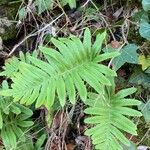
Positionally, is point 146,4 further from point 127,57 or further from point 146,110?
point 146,110

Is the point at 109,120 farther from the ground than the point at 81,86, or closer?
closer

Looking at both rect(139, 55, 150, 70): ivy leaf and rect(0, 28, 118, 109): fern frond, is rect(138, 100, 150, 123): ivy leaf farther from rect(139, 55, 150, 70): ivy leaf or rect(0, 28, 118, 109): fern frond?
rect(0, 28, 118, 109): fern frond

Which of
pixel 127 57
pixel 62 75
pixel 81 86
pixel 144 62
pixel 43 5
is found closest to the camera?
pixel 81 86

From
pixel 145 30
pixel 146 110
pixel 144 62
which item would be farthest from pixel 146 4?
pixel 146 110

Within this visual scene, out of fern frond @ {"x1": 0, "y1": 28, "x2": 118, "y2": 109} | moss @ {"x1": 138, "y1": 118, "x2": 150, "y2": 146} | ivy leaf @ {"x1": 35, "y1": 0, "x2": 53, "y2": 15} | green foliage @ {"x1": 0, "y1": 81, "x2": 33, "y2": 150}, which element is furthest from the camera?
ivy leaf @ {"x1": 35, "y1": 0, "x2": 53, "y2": 15}

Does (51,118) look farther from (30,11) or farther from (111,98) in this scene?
(30,11)

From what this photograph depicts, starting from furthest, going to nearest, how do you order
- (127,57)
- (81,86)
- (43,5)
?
(43,5), (127,57), (81,86)

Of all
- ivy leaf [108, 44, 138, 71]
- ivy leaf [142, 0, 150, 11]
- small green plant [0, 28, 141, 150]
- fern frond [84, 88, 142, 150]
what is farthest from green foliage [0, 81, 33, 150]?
ivy leaf [142, 0, 150, 11]

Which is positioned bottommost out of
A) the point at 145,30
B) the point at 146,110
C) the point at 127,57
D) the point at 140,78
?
the point at 146,110
